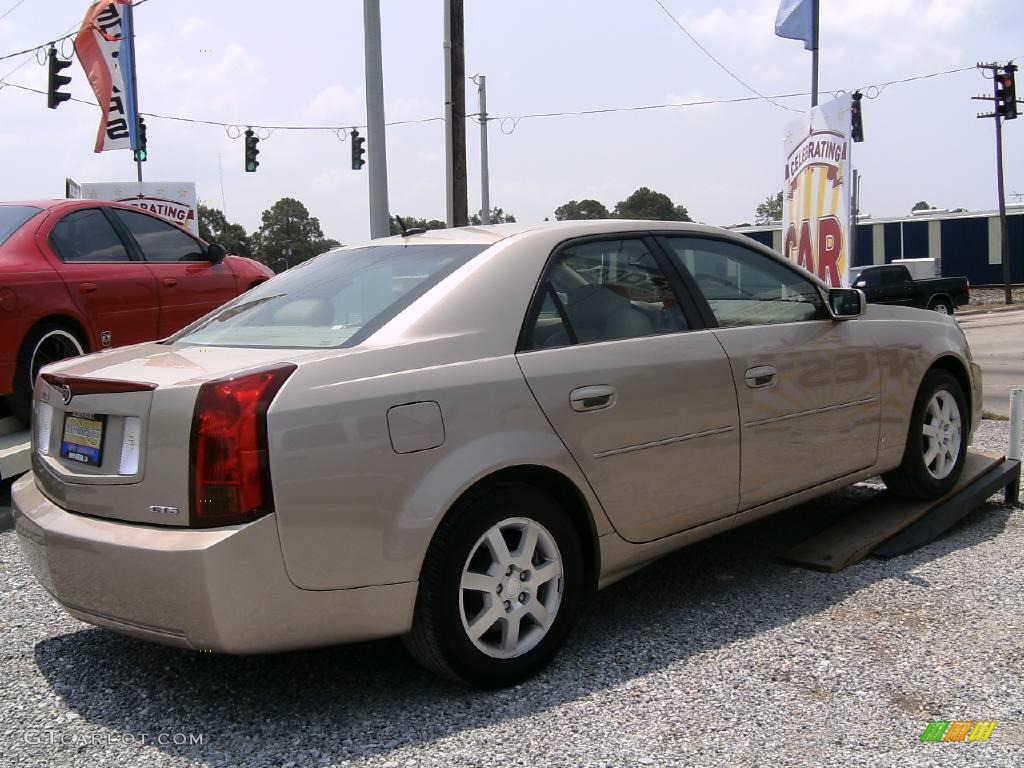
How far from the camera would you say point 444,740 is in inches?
117

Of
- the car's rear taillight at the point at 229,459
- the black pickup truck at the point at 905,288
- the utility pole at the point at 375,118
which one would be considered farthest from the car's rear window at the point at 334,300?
the black pickup truck at the point at 905,288

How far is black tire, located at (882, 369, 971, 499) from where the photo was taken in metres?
5.08

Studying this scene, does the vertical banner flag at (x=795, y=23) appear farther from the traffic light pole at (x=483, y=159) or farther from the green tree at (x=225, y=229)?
the green tree at (x=225, y=229)

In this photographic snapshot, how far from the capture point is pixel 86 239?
675 cm

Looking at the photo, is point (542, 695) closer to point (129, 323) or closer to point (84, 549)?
point (84, 549)

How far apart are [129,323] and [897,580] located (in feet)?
16.5

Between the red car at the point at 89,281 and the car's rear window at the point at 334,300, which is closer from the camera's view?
the car's rear window at the point at 334,300

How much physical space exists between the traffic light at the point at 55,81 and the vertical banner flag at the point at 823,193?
15988 millimetres

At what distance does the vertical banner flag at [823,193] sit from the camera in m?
13.8

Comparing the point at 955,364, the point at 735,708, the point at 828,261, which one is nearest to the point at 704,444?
the point at 735,708

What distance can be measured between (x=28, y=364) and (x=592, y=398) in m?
3.83

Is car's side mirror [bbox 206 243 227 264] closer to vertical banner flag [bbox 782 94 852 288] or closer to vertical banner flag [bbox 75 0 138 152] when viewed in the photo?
vertical banner flag [bbox 782 94 852 288]

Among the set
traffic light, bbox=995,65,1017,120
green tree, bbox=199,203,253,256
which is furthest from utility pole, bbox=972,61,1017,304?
green tree, bbox=199,203,253,256

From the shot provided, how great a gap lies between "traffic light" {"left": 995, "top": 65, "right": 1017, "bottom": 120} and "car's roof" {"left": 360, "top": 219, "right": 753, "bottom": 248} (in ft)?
84.7
